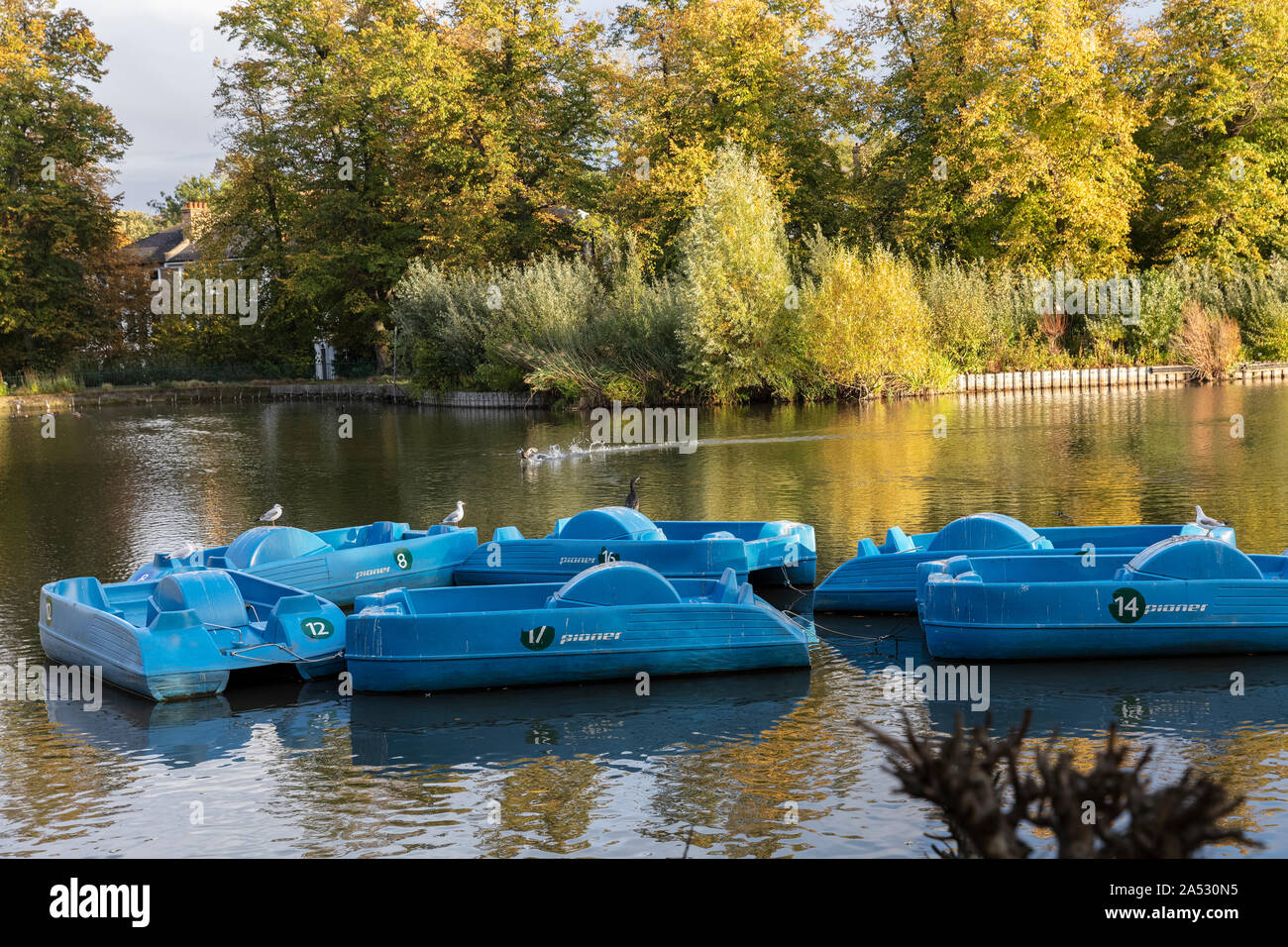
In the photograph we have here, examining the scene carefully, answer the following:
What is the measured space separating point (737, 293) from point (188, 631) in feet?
109

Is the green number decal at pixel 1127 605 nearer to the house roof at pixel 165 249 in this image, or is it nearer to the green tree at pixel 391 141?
the green tree at pixel 391 141

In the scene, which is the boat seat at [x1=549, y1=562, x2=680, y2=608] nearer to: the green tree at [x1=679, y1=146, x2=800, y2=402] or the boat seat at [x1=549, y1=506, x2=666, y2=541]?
the boat seat at [x1=549, y1=506, x2=666, y2=541]

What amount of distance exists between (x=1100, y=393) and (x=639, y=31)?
2784cm

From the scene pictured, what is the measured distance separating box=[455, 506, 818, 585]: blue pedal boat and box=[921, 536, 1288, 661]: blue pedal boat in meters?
3.56

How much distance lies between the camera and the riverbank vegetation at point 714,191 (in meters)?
45.3

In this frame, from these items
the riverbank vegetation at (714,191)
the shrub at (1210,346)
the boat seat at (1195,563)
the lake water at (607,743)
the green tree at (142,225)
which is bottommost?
the lake water at (607,743)

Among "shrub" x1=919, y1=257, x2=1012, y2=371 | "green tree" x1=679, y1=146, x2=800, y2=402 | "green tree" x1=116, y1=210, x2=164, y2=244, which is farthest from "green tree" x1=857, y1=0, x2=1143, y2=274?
"green tree" x1=116, y1=210, x2=164, y2=244

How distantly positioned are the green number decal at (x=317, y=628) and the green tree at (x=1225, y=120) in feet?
153

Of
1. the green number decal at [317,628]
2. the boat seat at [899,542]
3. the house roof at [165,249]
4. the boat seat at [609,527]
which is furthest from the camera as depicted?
the house roof at [165,249]

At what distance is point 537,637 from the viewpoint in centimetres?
1152

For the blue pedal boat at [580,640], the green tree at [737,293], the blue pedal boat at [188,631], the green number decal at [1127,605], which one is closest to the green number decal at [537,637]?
the blue pedal boat at [580,640]

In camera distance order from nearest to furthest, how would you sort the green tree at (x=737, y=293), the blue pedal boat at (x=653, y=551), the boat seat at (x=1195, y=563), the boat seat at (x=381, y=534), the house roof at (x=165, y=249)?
the boat seat at (x=1195, y=563)
the blue pedal boat at (x=653, y=551)
the boat seat at (x=381, y=534)
the green tree at (x=737, y=293)
the house roof at (x=165, y=249)

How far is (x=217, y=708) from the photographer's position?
11.5 metres
